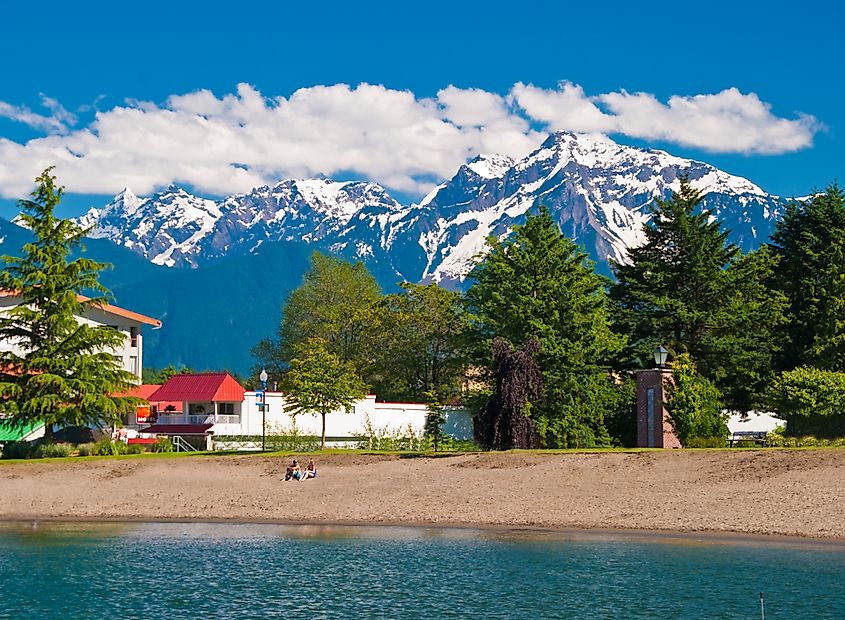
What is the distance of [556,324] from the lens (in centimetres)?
6506

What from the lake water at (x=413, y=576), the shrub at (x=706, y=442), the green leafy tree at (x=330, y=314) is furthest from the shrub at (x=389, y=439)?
the green leafy tree at (x=330, y=314)

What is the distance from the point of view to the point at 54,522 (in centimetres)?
4703

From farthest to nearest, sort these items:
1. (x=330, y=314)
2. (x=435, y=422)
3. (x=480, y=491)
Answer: (x=330, y=314), (x=435, y=422), (x=480, y=491)

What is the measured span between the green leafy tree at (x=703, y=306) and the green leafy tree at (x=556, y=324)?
236 cm

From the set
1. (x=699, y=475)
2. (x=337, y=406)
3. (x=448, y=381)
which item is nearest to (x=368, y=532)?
(x=699, y=475)

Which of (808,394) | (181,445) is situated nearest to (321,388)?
(181,445)

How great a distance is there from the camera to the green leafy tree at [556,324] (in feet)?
201

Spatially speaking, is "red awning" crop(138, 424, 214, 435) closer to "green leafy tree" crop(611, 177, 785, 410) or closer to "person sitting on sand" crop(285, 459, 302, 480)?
"person sitting on sand" crop(285, 459, 302, 480)

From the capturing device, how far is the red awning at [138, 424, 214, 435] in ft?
250

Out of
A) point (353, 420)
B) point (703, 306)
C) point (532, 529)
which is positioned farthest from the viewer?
point (353, 420)

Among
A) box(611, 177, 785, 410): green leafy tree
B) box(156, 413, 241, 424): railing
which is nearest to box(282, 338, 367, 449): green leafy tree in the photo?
box(156, 413, 241, 424): railing

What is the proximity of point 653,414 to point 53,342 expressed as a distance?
3533 centimetres

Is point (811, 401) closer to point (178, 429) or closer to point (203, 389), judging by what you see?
point (178, 429)

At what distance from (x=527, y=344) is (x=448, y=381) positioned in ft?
124
